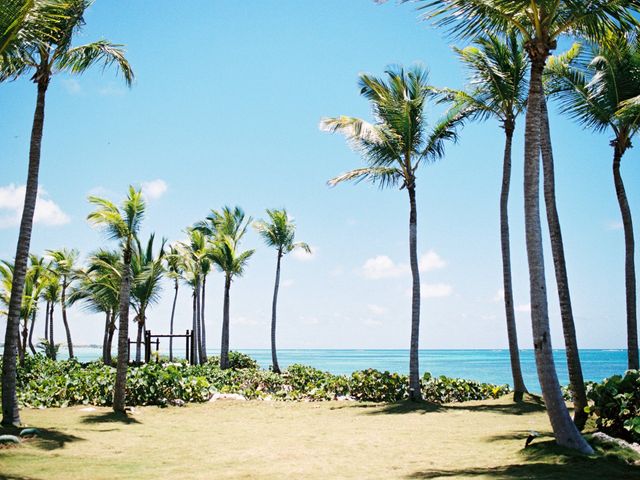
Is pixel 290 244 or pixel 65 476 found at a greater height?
pixel 290 244

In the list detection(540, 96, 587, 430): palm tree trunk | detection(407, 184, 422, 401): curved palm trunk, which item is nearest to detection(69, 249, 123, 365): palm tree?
detection(407, 184, 422, 401): curved palm trunk

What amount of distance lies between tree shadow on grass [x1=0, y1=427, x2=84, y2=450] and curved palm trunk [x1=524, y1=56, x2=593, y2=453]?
8.13 m

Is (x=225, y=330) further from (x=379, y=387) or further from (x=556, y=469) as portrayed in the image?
(x=556, y=469)

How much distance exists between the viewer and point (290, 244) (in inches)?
1206

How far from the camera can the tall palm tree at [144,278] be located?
23125mm

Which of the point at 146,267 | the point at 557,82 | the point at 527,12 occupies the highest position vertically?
the point at 557,82

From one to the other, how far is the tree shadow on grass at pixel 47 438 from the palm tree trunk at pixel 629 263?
11632 mm

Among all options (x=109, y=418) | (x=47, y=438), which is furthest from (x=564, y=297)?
(x=109, y=418)

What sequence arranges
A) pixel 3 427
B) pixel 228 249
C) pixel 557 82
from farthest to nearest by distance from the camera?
1. pixel 228 249
2. pixel 557 82
3. pixel 3 427

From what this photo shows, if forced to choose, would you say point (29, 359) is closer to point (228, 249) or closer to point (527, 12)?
point (228, 249)

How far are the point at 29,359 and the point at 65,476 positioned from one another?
26454 millimetres

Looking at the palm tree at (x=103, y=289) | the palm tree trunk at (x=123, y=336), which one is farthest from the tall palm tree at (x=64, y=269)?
the palm tree trunk at (x=123, y=336)

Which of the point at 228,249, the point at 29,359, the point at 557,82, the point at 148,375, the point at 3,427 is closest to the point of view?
the point at 3,427

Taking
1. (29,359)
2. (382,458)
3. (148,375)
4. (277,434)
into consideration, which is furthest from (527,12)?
(29,359)
